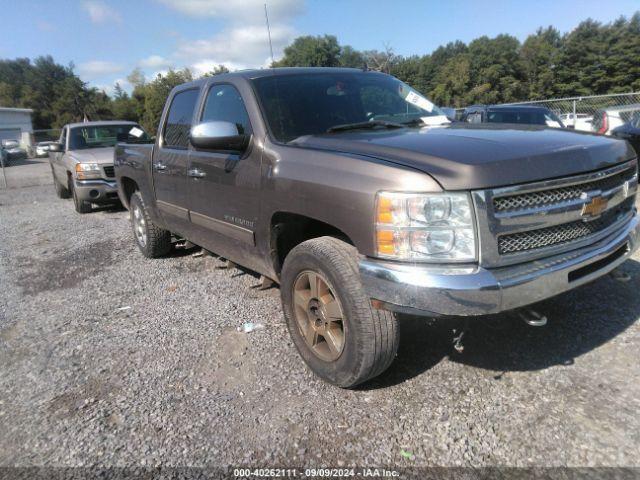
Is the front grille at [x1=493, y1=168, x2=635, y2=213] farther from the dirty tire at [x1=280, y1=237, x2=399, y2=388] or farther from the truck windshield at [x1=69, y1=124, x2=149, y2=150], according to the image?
the truck windshield at [x1=69, y1=124, x2=149, y2=150]

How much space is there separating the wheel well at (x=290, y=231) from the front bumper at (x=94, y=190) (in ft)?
22.9

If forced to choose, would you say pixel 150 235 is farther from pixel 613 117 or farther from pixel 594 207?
pixel 613 117

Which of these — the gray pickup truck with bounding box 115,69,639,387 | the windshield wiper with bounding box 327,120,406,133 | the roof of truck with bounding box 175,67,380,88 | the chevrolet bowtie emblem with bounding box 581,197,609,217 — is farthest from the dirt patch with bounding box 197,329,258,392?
the chevrolet bowtie emblem with bounding box 581,197,609,217

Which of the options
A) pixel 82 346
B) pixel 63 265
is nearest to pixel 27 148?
pixel 63 265

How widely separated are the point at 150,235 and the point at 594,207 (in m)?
4.60

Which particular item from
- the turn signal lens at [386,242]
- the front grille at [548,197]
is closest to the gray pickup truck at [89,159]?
the turn signal lens at [386,242]

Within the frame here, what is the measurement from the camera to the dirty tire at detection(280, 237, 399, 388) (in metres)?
2.41

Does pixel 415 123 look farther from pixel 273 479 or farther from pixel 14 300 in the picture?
pixel 14 300

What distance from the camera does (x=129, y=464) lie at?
2.29 metres

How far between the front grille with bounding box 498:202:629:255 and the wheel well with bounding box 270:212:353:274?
94 centimetres

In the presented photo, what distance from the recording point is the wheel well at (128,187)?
5891mm

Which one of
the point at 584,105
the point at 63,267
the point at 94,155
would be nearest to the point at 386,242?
the point at 63,267

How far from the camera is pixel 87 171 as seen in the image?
29.8 ft

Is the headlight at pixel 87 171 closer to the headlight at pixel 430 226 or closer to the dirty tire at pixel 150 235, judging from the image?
the dirty tire at pixel 150 235
